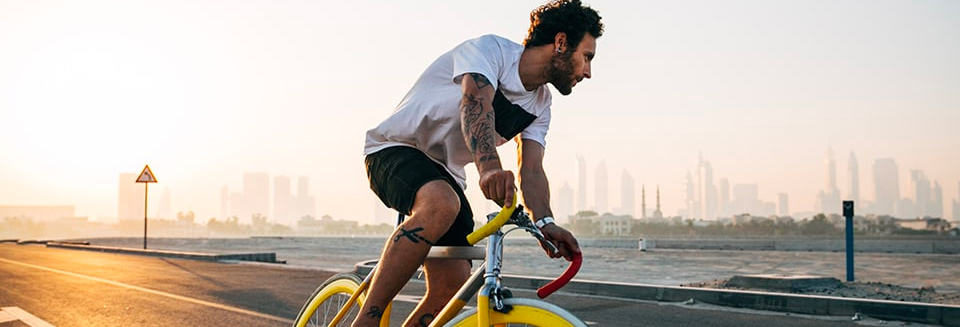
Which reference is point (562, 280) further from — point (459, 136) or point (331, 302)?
point (331, 302)

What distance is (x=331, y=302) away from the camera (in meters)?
3.00

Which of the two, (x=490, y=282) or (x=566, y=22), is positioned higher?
(x=566, y=22)

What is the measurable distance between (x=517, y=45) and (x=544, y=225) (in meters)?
0.55

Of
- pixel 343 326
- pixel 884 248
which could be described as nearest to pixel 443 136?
pixel 343 326

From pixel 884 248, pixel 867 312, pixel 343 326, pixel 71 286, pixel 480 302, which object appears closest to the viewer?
pixel 480 302

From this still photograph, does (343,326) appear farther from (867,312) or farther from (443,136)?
(867,312)

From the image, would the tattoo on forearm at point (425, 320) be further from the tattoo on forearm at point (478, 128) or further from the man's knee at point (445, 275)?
the tattoo on forearm at point (478, 128)

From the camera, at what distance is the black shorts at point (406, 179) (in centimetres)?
218

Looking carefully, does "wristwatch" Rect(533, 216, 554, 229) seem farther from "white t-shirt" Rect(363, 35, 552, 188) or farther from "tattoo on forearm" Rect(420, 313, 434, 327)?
"tattoo on forearm" Rect(420, 313, 434, 327)

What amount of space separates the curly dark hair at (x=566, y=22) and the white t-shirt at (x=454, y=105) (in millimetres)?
85

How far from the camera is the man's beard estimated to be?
2285 mm

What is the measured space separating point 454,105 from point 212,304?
6215 mm

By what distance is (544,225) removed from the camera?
2143 millimetres

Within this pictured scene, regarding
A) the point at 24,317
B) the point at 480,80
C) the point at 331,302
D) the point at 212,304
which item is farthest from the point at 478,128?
the point at 212,304
